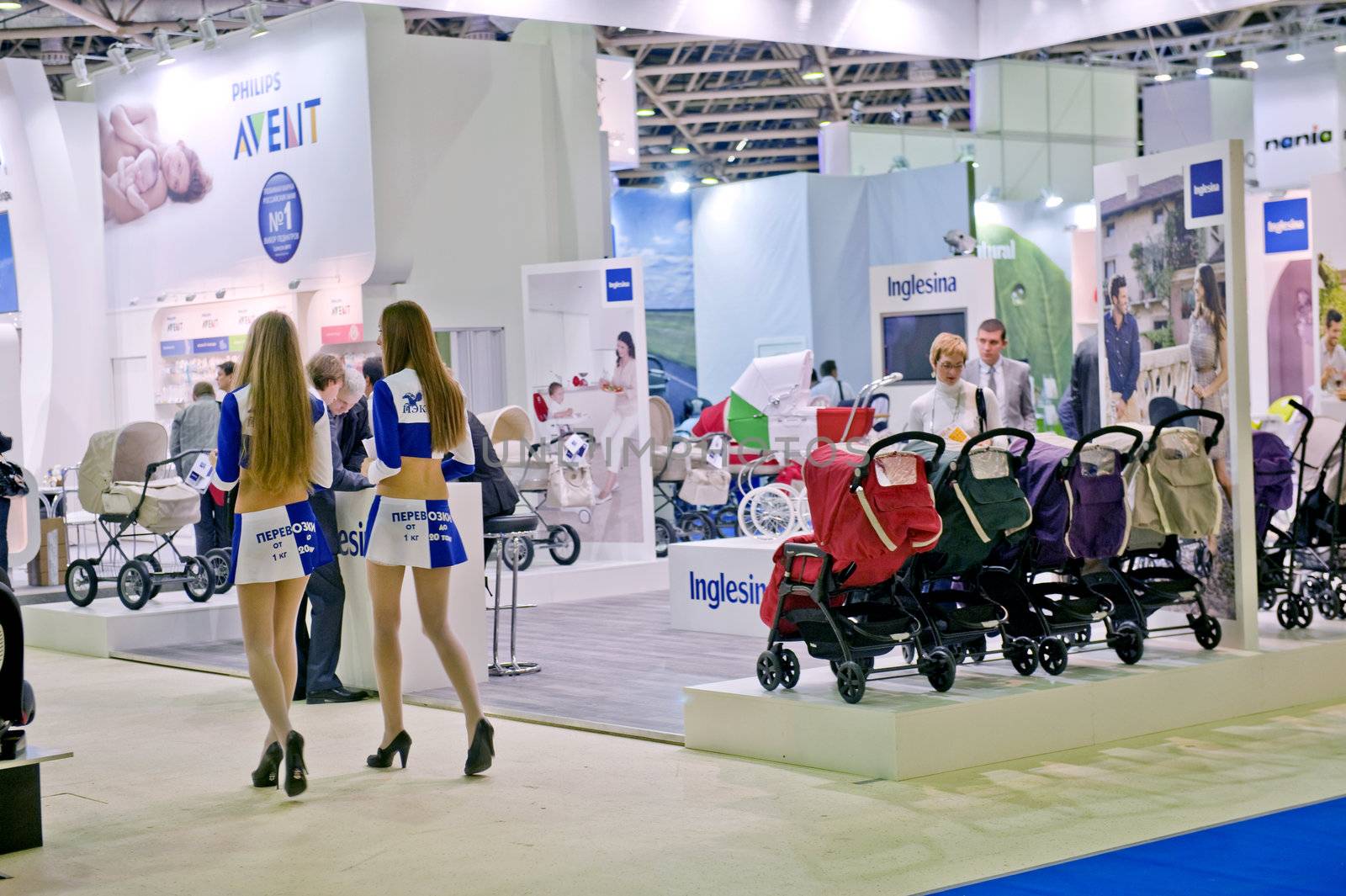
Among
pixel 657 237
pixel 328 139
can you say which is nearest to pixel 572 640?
pixel 328 139

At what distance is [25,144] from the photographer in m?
15.7

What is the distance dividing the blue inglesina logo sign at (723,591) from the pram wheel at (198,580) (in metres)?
3.01

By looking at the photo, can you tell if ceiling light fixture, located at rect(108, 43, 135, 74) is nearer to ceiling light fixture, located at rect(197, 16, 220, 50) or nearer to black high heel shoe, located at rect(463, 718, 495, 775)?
ceiling light fixture, located at rect(197, 16, 220, 50)

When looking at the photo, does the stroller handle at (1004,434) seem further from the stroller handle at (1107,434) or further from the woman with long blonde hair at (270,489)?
the woman with long blonde hair at (270,489)

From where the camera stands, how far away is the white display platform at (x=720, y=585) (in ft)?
29.2

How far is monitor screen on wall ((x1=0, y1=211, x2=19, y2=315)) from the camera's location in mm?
16000

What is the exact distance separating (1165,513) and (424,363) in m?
2.88

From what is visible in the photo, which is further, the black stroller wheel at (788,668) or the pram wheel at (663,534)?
the pram wheel at (663,534)

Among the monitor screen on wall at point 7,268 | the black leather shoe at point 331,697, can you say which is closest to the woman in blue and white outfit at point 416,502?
the black leather shoe at point 331,697

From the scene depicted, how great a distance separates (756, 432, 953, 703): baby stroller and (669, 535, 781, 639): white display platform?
2.86m

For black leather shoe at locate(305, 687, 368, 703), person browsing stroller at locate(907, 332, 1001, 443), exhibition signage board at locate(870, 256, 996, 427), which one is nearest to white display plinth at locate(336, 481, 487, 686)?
black leather shoe at locate(305, 687, 368, 703)

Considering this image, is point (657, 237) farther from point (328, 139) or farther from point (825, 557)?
point (825, 557)

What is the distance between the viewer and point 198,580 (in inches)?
397

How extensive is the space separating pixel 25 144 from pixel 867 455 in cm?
1265
